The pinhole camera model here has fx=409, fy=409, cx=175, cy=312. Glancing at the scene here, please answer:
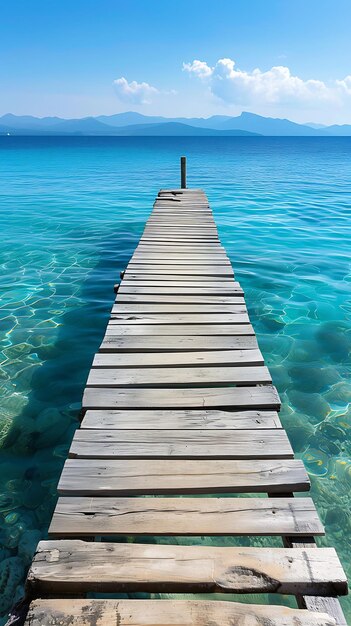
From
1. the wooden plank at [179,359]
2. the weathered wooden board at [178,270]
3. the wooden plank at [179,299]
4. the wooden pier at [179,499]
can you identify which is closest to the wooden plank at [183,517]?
the wooden pier at [179,499]

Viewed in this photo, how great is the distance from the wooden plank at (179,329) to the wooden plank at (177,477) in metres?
2.08

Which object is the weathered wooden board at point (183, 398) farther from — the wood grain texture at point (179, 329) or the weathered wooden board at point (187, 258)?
the weathered wooden board at point (187, 258)

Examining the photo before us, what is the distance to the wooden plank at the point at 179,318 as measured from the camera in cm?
525

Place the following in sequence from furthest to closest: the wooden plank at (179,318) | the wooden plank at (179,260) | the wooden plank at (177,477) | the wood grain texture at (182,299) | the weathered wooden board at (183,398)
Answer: the wooden plank at (179,260) → the wood grain texture at (182,299) → the wooden plank at (179,318) → the weathered wooden board at (183,398) → the wooden plank at (177,477)

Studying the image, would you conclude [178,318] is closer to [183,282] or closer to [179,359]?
[179,359]

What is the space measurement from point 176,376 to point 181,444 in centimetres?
99

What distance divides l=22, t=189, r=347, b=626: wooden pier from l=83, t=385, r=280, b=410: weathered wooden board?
0.01m

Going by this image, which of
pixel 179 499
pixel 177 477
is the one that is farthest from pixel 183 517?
pixel 177 477

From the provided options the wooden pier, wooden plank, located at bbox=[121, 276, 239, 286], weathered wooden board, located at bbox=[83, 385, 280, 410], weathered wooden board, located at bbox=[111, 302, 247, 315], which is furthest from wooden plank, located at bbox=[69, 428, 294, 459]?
wooden plank, located at bbox=[121, 276, 239, 286]

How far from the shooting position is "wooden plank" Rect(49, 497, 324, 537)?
8.16 ft

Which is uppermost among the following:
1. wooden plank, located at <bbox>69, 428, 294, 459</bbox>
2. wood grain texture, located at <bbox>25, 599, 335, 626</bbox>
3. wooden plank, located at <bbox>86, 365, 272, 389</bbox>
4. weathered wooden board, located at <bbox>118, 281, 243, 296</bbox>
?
weathered wooden board, located at <bbox>118, 281, 243, 296</bbox>

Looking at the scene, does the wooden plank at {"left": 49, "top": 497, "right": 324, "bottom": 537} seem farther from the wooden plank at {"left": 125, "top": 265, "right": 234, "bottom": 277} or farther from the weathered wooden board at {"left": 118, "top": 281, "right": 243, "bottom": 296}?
the wooden plank at {"left": 125, "top": 265, "right": 234, "bottom": 277}

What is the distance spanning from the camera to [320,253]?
12.7m

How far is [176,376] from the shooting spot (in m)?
4.09
